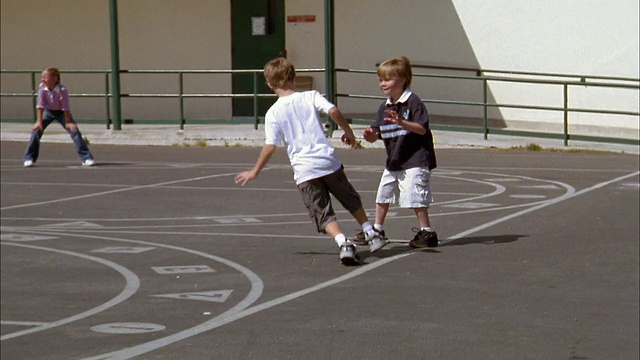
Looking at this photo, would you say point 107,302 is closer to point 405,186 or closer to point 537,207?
point 405,186

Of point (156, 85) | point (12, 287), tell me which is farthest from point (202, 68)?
point (12, 287)

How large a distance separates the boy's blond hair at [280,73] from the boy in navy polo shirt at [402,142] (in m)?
0.59

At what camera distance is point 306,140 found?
365 inches

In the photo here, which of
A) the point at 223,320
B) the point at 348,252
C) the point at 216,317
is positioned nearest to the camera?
the point at 223,320

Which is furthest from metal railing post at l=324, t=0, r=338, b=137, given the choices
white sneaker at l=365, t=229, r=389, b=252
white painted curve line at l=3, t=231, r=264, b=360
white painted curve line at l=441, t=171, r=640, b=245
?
white sneaker at l=365, t=229, r=389, b=252

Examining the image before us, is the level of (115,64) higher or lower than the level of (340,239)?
higher

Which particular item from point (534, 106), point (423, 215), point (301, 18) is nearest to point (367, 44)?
point (301, 18)

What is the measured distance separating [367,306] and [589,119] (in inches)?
646

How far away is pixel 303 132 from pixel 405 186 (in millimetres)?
1382

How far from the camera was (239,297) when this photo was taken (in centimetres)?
1209

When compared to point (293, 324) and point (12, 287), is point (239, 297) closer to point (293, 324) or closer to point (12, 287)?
point (293, 324)

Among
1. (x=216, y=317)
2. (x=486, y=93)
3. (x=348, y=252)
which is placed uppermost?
(x=486, y=93)

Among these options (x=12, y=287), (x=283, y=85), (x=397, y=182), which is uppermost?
(x=283, y=85)

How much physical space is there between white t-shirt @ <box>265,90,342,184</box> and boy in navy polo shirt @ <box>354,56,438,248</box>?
0.41 meters
